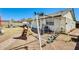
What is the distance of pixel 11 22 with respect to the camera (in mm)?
1785

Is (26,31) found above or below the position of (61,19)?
below

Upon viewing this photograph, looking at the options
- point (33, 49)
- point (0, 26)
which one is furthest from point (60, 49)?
point (0, 26)

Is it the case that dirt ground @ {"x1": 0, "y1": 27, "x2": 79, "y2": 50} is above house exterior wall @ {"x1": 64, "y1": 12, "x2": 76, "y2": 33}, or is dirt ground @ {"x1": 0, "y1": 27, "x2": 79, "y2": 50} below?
below

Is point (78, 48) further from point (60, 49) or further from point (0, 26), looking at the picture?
point (0, 26)

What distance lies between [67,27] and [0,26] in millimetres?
787

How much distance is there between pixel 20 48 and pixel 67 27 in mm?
605

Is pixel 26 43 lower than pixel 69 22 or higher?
lower

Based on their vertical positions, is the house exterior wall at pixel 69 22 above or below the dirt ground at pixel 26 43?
above
